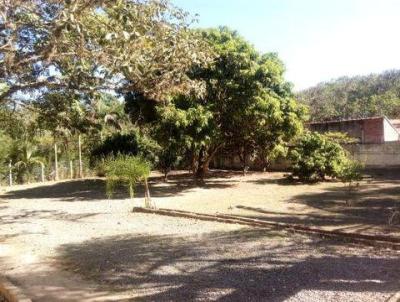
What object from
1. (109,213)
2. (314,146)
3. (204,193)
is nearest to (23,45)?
(109,213)

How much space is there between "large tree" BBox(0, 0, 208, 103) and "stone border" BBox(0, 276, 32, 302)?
3416 millimetres

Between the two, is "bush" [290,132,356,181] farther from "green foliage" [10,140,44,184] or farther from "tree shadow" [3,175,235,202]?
"green foliage" [10,140,44,184]

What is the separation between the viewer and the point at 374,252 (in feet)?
26.3

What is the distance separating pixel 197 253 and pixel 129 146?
1712cm

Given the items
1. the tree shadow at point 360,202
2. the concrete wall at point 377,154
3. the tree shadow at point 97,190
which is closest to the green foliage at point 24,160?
the tree shadow at point 97,190

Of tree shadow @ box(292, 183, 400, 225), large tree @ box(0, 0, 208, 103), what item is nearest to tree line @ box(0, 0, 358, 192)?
large tree @ box(0, 0, 208, 103)

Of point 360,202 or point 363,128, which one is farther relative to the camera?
point 363,128

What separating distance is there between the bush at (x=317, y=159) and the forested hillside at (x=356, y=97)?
64.5ft

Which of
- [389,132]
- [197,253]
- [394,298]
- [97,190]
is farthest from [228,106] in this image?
[394,298]

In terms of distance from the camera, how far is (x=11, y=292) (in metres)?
6.23

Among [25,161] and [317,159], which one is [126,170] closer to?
[317,159]

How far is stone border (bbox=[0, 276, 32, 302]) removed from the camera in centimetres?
594

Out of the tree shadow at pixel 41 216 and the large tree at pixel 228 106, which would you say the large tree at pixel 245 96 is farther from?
the tree shadow at pixel 41 216

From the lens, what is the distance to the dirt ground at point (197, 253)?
6277 millimetres
